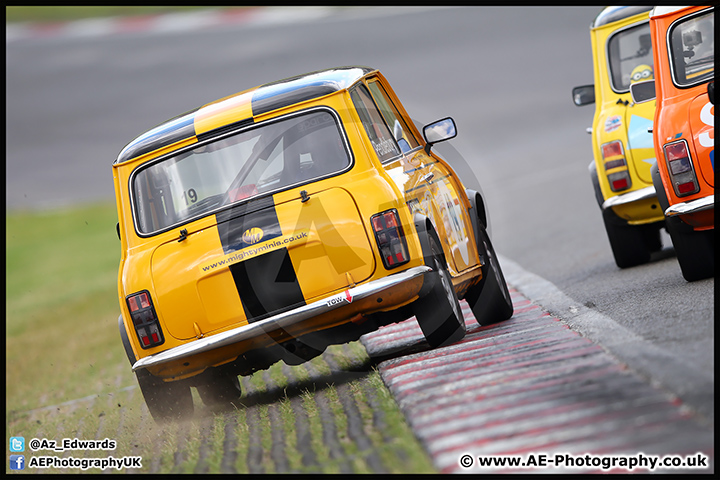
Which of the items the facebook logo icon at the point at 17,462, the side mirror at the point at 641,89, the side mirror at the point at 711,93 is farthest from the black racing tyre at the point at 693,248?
the facebook logo icon at the point at 17,462

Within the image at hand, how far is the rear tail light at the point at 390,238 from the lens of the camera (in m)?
6.12

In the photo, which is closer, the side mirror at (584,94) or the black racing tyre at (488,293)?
the black racing tyre at (488,293)

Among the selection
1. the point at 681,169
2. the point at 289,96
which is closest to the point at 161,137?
the point at 289,96

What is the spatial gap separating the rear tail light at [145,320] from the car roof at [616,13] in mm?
5631

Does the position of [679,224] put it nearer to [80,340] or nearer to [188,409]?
[188,409]

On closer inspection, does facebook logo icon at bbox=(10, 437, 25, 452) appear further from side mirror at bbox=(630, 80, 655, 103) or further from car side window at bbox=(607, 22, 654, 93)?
car side window at bbox=(607, 22, 654, 93)

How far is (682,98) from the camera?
7387mm

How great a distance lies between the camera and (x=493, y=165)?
24016 millimetres

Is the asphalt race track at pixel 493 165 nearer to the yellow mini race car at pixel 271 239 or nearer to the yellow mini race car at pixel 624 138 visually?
the yellow mini race car at pixel 624 138

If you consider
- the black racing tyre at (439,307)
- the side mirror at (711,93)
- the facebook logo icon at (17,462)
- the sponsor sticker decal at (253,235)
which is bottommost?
the facebook logo icon at (17,462)

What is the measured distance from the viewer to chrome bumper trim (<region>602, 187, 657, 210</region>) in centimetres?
895

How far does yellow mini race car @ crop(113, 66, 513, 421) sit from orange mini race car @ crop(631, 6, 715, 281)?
61.9 inches

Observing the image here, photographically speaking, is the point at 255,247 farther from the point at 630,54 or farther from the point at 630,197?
the point at 630,54

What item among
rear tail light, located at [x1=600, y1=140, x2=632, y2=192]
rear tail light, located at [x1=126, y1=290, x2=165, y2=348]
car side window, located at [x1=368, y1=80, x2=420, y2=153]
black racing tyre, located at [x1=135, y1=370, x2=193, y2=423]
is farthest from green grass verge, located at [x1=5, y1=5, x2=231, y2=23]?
rear tail light, located at [x1=126, y1=290, x2=165, y2=348]
